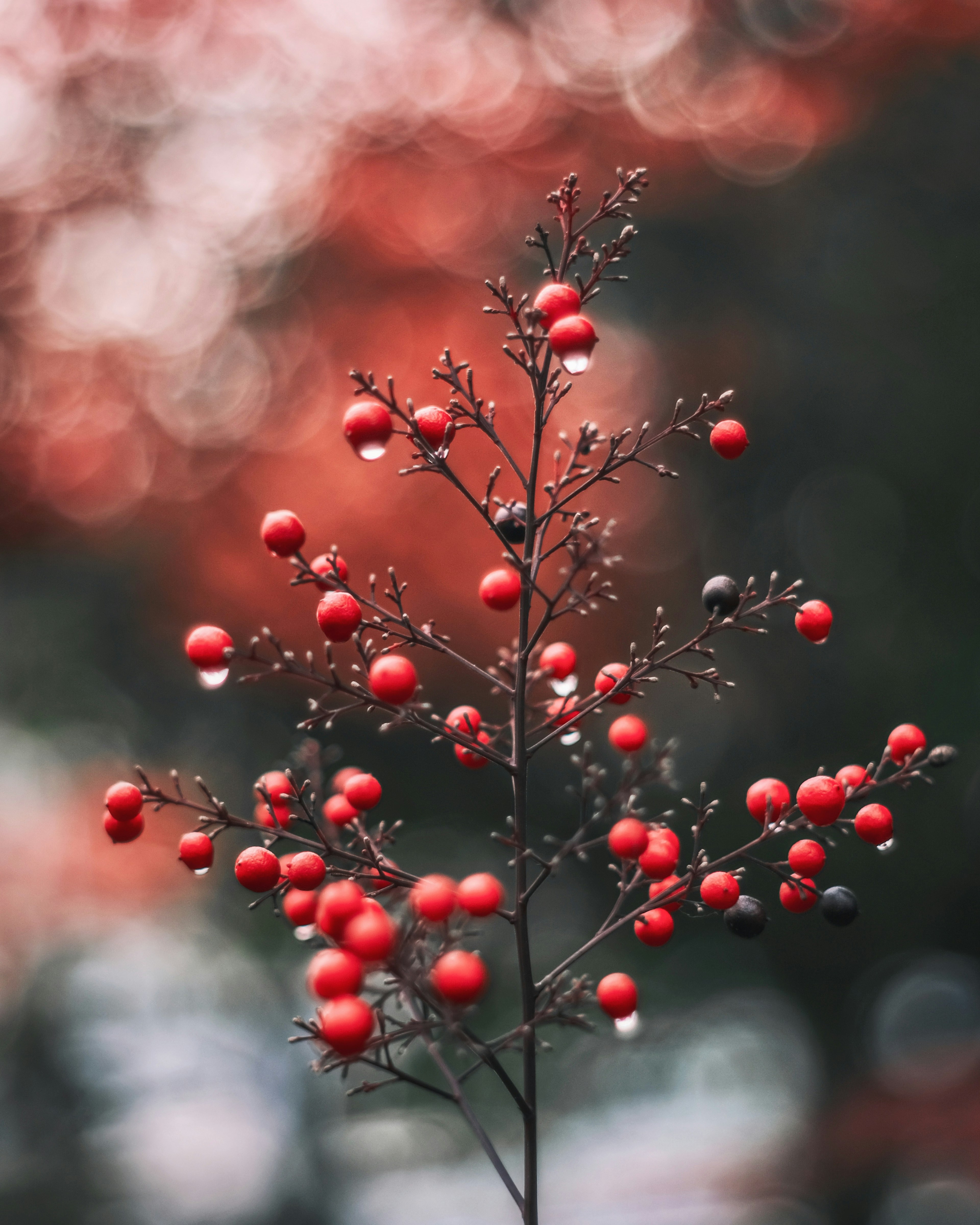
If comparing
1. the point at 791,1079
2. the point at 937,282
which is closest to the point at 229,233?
the point at 937,282

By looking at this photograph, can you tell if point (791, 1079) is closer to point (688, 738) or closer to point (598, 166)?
point (688, 738)

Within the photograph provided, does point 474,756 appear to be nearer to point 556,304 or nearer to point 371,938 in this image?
point 371,938

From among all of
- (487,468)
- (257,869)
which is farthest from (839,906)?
(487,468)

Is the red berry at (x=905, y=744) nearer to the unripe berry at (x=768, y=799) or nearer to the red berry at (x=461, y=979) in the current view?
the unripe berry at (x=768, y=799)

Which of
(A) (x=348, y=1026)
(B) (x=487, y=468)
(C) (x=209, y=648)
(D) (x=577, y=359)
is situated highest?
(B) (x=487, y=468)

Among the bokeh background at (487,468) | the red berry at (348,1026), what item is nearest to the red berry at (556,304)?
the red berry at (348,1026)

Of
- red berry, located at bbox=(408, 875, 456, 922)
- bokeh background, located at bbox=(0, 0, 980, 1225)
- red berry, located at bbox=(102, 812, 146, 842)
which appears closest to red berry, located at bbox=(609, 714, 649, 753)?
red berry, located at bbox=(408, 875, 456, 922)
